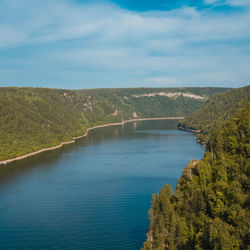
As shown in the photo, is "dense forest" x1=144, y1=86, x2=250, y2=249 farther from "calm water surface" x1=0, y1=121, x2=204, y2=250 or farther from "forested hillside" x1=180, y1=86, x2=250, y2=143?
"forested hillside" x1=180, y1=86, x2=250, y2=143

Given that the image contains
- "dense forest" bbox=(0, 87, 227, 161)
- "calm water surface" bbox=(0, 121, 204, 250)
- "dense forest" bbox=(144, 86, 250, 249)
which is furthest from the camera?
"dense forest" bbox=(0, 87, 227, 161)

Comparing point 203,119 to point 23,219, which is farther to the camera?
point 203,119

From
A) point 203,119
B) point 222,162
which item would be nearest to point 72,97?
point 203,119

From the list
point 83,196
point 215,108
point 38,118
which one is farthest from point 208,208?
point 215,108

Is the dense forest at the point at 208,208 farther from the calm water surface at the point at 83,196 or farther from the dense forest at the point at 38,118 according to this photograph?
the dense forest at the point at 38,118

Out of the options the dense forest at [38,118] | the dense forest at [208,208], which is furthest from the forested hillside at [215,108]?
the dense forest at [208,208]

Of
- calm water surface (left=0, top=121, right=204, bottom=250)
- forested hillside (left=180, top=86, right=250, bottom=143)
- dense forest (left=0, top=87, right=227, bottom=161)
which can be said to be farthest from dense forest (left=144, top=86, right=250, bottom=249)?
forested hillside (left=180, top=86, right=250, bottom=143)

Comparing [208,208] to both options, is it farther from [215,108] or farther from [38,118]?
[215,108]

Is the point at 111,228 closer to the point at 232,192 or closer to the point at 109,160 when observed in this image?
the point at 232,192
